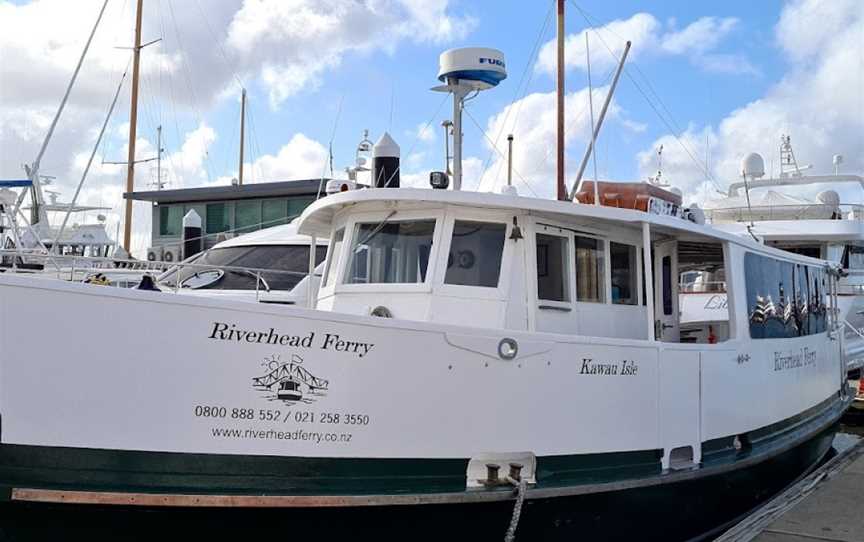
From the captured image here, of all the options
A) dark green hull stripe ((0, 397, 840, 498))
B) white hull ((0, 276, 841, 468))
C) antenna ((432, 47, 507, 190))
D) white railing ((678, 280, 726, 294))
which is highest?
antenna ((432, 47, 507, 190))

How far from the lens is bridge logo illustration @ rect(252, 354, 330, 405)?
4.60 meters

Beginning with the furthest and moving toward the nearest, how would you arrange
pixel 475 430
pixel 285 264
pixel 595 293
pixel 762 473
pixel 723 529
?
pixel 285 264 → pixel 762 473 → pixel 723 529 → pixel 595 293 → pixel 475 430

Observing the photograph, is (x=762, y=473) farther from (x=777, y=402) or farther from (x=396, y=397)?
(x=396, y=397)

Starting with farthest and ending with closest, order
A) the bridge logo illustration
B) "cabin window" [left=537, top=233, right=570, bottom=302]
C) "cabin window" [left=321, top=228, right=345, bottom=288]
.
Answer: "cabin window" [left=321, top=228, right=345, bottom=288] → "cabin window" [left=537, top=233, right=570, bottom=302] → the bridge logo illustration

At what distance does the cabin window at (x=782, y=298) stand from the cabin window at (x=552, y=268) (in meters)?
2.24

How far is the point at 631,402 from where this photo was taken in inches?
241

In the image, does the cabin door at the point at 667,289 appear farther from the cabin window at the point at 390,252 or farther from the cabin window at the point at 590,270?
the cabin window at the point at 390,252

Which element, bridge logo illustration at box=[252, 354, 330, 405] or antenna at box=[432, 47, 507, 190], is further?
antenna at box=[432, 47, 507, 190]

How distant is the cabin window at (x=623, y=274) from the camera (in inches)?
273

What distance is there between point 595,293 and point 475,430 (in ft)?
6.62

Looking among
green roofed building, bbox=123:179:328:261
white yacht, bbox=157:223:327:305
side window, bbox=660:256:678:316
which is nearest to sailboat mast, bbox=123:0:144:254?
green roofed building, bbox=123:179:328:261

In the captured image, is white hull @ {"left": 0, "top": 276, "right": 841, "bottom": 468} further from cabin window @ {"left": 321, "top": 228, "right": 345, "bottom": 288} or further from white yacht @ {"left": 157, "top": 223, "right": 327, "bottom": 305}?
white yacht @ {"left": 157, "top": 223, "right": 327, "bottom": 305}

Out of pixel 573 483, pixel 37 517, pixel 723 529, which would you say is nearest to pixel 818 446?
pixel 723 529

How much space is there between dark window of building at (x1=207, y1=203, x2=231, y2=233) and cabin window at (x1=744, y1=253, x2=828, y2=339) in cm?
1584
